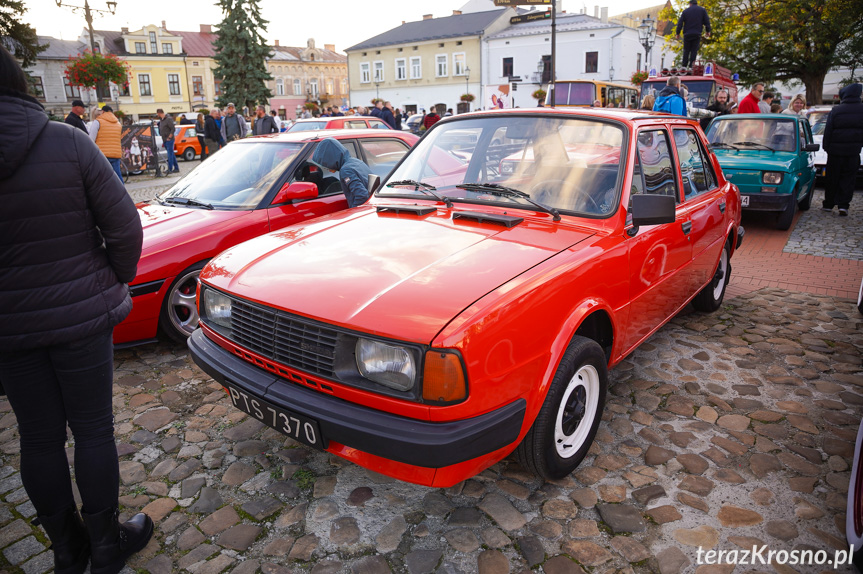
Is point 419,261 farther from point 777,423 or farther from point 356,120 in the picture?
point 356,120

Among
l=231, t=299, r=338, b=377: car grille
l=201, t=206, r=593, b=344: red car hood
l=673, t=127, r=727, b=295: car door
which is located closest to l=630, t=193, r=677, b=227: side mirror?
l=201, t=206, r=593, b=344: red car hood

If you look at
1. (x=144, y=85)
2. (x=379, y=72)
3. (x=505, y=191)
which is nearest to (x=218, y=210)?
(x=505, y=191)

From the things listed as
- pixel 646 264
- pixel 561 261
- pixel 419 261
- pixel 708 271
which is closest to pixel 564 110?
pixel 646 264

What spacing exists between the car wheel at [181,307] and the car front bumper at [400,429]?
7.21 ft

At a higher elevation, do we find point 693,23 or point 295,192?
point 693,23

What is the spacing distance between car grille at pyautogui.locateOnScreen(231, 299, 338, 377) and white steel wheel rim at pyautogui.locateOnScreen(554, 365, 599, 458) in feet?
Answer: 3.72

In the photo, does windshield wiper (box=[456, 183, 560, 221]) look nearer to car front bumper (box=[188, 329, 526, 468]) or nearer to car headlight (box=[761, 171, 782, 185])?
car front bumper (box=[188, 329, 526, 468])

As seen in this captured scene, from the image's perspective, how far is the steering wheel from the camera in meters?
3.11

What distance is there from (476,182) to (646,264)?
1.12 metres

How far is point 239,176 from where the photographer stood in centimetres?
Result: 509

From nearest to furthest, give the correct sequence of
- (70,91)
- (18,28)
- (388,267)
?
(388,267) < (18,28) < (70,91)

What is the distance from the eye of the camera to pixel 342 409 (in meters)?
2.24

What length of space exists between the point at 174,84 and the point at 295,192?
2445 inches

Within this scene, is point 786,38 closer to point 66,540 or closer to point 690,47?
point 690,47
